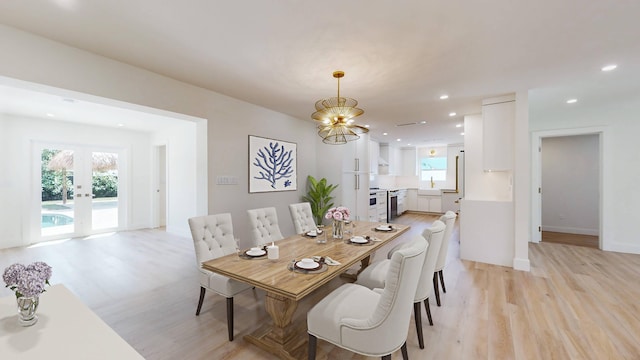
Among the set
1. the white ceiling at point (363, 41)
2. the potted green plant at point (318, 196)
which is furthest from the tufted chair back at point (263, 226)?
the potted green plant at point (318, 196)

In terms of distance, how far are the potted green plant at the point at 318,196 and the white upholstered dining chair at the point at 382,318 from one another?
3.56 m

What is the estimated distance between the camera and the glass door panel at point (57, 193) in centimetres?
516

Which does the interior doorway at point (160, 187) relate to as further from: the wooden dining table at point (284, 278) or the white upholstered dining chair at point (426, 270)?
the white upholstered dining chair at point (426, 270)

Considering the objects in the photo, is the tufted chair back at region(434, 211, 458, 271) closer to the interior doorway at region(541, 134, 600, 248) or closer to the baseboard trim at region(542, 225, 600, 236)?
the interior doorway at region(541, 134, 600, 248)

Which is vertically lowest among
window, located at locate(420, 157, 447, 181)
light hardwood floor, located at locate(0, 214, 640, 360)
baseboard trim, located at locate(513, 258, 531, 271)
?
light hardwood floor, located at locate(0, 214, 640, 360)

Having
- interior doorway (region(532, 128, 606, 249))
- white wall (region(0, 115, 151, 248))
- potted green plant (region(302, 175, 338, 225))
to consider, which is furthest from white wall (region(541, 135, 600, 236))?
white wall (region(0, 115, 151, 248))

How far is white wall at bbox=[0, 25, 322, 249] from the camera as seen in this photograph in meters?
2.22

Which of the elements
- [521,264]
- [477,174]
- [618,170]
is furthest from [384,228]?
[618,170]

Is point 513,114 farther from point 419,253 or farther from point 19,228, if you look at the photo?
point 19,228

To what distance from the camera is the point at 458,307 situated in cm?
261

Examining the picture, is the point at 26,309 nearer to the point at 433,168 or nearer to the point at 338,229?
the point at 338,229

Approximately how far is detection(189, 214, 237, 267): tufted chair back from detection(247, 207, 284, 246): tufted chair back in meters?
0.29

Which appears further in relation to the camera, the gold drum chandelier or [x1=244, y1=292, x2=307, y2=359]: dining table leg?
the gold drum chandelier

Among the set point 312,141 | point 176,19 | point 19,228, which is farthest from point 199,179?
point 19,228
